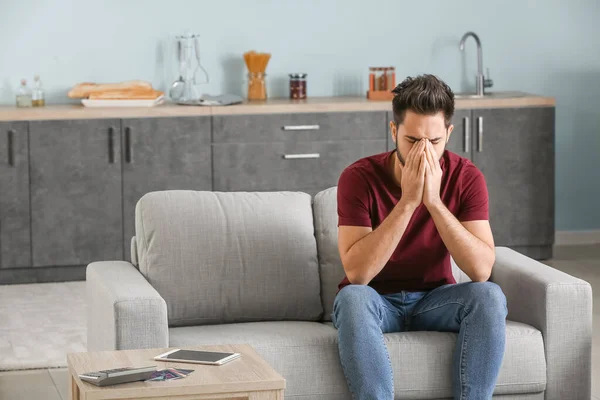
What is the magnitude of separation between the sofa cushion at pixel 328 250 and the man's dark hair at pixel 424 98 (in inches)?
20.0

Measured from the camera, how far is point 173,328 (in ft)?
10.7

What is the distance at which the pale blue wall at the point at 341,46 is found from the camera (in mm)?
5906

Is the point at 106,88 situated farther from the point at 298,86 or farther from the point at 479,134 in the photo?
the point at 479,134

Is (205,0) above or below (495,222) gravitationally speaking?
above

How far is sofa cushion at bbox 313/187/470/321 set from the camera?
3.44 metres

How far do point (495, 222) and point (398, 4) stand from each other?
139cm

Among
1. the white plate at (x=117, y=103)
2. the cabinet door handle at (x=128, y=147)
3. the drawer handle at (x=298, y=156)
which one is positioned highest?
Result: the white plate at (x=117, y=103)

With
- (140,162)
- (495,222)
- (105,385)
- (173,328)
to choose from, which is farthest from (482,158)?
(105,385)

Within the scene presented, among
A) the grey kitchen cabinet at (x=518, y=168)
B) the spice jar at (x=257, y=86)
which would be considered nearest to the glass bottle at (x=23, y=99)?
the spice jar at (x=257, y=86)

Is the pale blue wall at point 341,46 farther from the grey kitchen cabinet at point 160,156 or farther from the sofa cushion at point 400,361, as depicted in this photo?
the sofa cushion at point 400,361

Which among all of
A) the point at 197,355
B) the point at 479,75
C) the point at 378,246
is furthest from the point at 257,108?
the point at 197,355

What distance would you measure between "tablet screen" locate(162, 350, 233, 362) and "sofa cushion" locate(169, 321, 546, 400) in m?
0.41

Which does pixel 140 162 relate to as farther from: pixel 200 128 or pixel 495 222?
pixel 495 222

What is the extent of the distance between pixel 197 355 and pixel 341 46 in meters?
3.95
